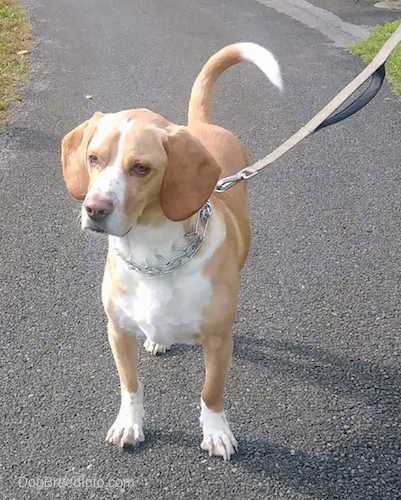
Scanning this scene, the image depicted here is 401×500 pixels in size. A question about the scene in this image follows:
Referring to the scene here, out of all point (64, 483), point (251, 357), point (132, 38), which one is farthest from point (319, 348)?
point (132, 38)

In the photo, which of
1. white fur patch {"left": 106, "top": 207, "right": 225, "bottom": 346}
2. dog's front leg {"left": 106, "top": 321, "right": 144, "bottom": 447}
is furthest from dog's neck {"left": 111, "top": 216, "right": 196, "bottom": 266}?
dog's front leg {"left": 106, "top": 321, "right": 144, "bottom": 447}

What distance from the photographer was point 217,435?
289 cm

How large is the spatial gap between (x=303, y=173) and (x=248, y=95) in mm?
2260

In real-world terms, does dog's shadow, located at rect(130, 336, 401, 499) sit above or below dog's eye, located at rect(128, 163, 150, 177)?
below

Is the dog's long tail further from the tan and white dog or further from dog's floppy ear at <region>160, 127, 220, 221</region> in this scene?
dog's floppy ear at <region>160, 127, 220, 221</region>

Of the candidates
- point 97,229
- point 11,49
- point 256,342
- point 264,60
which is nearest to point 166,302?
point 97,229

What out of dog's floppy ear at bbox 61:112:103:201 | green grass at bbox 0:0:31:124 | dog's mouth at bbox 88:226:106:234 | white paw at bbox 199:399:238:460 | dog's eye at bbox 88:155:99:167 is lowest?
green grass at bbox 0:0:31:124

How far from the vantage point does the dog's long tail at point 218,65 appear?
3.25 metres

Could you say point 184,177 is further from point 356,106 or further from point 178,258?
point 356,106

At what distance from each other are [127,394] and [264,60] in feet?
5.25

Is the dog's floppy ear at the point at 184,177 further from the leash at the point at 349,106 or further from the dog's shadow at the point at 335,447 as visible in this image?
the dog's shadow at the point at 335,447

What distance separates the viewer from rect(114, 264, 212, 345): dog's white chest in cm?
259

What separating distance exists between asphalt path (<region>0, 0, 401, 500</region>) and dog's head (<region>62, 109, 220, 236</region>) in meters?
1.12

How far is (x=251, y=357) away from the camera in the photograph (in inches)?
135
